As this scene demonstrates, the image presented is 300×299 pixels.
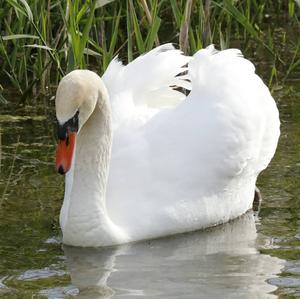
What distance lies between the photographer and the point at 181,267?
6.05 meters

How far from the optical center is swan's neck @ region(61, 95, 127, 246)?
6.44 metres

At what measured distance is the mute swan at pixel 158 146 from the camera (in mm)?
6441

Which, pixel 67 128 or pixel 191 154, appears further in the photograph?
pixel 191 154

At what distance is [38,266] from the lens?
6.08 m

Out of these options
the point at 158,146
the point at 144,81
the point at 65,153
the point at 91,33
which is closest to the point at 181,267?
the point at 65,153

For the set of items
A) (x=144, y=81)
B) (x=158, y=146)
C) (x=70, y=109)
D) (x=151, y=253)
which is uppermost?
(x=70, y=109)

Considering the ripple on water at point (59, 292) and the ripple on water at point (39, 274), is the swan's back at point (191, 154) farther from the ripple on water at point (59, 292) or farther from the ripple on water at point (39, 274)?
the ripple on water at point (59, 292)

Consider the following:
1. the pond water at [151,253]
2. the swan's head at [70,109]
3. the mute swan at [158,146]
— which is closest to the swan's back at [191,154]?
the mute swan at [158,146]

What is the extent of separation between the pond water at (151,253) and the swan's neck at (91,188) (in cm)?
8

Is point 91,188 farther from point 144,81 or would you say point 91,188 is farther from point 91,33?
point 91,33

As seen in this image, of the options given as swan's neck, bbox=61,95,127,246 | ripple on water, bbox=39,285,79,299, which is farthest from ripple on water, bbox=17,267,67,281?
swan's neck, bbox=61,95,127,246

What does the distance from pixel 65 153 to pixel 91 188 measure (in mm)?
543

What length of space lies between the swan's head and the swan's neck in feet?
0.66

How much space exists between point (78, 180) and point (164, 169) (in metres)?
0.48
